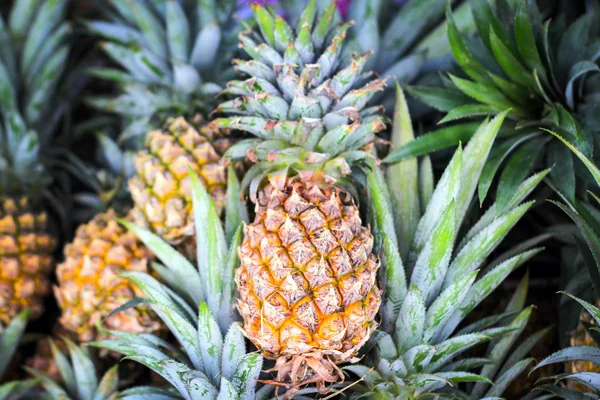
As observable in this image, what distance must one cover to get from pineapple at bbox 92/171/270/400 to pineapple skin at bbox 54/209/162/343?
0.18 m

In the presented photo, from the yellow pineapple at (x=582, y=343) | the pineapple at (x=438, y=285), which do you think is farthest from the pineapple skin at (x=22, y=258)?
the yellow pineapple at (x=582, y=343)

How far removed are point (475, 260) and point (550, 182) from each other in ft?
1.17

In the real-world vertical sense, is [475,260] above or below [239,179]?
below

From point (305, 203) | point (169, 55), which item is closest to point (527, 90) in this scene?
point (305, 203)

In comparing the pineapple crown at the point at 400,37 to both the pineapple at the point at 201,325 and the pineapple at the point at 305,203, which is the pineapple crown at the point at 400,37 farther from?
the pineapple at the point at 201,325

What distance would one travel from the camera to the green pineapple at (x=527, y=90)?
60.5 inches

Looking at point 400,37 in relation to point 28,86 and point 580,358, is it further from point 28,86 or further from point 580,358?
point 28,86

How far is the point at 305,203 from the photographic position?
1456 mm

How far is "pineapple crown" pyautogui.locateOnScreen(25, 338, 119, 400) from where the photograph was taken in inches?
68.5

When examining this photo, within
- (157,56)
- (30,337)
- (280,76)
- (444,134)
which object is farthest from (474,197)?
(30,337)

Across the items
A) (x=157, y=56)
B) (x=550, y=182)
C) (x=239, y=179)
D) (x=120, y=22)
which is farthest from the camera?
(x=120, y=22)

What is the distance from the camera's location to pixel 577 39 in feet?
5.34

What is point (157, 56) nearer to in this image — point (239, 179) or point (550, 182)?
point (239, 179)

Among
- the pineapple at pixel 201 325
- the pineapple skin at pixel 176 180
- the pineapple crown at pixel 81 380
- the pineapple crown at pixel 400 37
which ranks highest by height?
the pineapple crown at pixel 400 37
